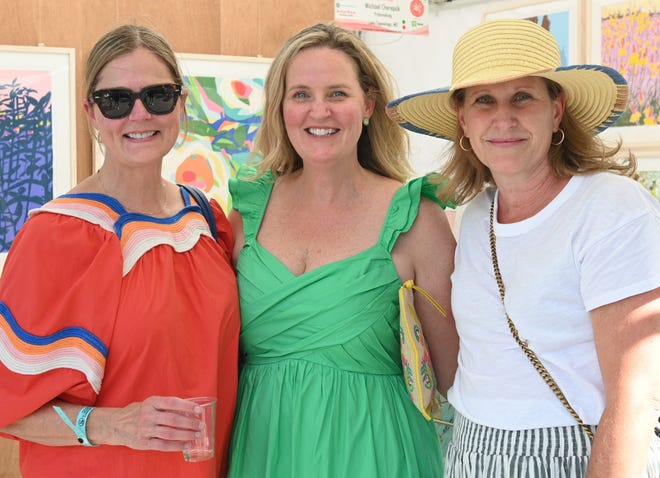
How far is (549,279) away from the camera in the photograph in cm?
164

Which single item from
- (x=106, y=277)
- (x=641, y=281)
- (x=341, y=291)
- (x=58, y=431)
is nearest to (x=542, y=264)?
(x=641, y=281)

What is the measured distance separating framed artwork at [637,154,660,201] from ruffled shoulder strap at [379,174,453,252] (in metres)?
1.29

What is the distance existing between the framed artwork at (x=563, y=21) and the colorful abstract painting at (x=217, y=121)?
1.24 meters

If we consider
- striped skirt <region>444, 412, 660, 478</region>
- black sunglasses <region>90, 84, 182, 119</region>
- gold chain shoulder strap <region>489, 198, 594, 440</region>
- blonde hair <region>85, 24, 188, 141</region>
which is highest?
blonde hair <region>85, 24, 188, 141</region>

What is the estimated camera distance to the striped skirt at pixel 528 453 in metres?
1.62

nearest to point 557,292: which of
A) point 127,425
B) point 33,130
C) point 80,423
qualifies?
point 127,425

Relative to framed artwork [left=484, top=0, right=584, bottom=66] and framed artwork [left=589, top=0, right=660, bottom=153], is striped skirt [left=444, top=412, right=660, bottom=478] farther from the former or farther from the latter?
framed artwork [left=484, top=0, right=584, bottom=66]

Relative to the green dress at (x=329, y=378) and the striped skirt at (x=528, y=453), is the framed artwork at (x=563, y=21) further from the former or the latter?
the striped skirt at (x=528, y=453)

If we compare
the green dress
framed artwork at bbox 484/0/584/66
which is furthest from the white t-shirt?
framed artwork at bbox 484/0/584/66

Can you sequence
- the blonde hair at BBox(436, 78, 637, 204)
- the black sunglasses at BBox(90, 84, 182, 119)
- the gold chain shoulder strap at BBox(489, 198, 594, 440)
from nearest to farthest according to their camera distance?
the gold chain shoulder strap at BBox(489, 198, 594, 440) → the blonde hair at BBox(436, 78, 637, 204) → the black sunglasses at BBox(90, 84, 182, 119)

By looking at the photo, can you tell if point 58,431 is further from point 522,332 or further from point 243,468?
point 522,332

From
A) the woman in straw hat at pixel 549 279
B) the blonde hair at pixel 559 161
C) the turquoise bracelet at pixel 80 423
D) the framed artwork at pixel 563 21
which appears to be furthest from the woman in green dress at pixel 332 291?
the framed artwork at pixel 563 21

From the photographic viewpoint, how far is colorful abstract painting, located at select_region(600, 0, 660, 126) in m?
3.15

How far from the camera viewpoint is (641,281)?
4.88ft
